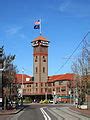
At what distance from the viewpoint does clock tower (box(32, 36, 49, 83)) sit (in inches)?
6383

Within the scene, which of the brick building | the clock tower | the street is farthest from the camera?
the clock tower

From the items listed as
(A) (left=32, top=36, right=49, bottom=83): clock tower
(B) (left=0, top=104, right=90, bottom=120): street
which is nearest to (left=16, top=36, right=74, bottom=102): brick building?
(A) (left=32, top=36, right=49, bottom=83): clock tower

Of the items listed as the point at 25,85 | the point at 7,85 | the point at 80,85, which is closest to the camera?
the point at 7,85

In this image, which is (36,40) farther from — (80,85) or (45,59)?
(80,85)

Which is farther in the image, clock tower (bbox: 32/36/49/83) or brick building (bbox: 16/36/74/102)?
clock tower (bbox: 32/36/49/83)

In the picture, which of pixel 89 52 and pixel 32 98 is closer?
pixel 89 52

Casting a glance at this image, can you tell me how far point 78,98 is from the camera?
71250 mm

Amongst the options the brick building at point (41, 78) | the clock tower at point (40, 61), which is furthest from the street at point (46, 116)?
the clock tower at point (40, 61)

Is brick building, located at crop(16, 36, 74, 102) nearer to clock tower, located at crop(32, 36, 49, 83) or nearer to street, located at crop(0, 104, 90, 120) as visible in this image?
clock tower, located at crop(32, 36, 49, 83)

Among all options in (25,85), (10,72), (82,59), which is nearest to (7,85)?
(10,72)

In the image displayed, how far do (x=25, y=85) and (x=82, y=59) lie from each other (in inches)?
4741

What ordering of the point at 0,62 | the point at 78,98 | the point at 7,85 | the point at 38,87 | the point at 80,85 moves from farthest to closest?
the point at 38,87 → the point at 78,98 → the point at 80,85 → the point at 7,85 → the point at 0,62

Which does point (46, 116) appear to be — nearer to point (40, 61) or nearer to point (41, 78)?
point (41, 78)

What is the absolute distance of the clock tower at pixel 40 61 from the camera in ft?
532
